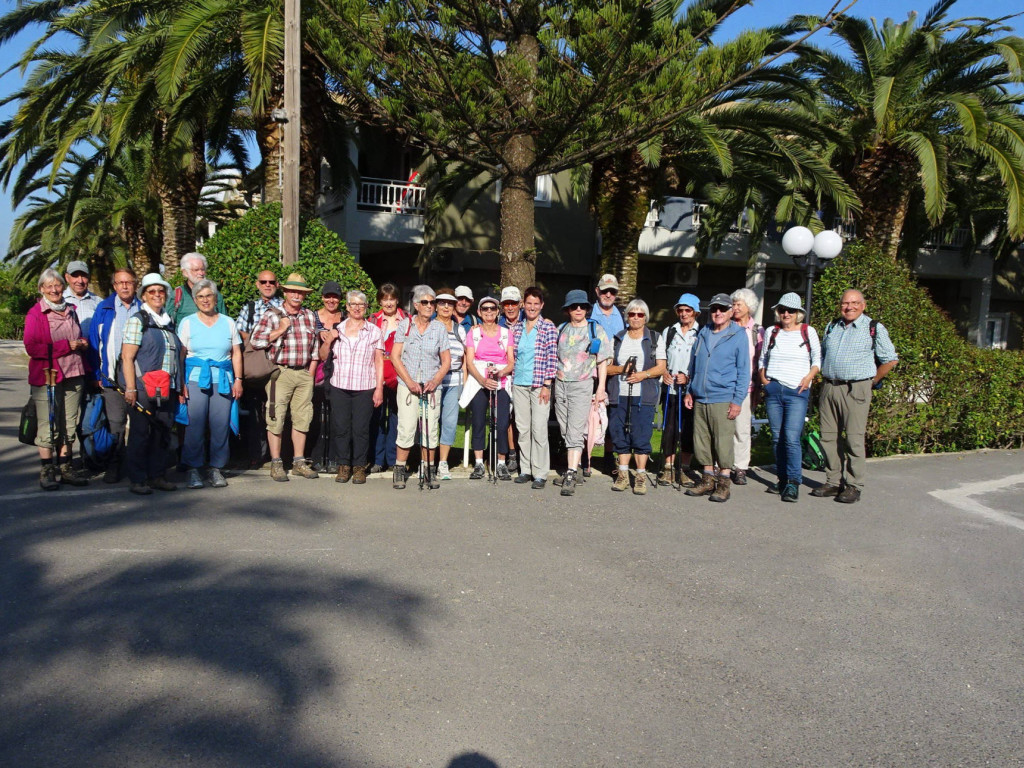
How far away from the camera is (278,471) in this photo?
7785 mm

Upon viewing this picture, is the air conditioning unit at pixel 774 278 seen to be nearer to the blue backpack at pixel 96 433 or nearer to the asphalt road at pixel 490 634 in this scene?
the asphalt road at pixel 490 634

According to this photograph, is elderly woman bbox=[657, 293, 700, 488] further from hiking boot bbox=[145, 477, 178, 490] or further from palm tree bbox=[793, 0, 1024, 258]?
palm tree bbox=[793, 0, 1024, 258]

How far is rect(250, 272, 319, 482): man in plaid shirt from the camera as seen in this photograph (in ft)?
25.1

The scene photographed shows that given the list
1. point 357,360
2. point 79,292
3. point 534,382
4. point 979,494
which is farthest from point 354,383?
point 979,494

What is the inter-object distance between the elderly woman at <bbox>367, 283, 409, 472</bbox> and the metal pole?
4.78 ft

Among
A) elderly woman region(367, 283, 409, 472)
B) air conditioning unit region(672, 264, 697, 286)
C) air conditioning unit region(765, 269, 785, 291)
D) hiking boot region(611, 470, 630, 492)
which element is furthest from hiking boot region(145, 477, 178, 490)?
air conditioning unit region(765, 269, 785, 291)

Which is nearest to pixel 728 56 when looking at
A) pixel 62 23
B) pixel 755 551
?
pixel 755 551

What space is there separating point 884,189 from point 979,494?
9.09 meters

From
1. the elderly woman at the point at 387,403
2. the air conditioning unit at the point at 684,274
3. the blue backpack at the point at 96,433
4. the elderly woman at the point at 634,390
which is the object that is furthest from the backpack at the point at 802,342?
the air conditioning unit at the point at 684,274

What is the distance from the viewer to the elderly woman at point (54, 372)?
7.07 meters

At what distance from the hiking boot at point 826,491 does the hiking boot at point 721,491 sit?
981mm

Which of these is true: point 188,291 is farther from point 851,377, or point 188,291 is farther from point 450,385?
point 851,377

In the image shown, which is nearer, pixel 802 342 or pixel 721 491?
pixel 721 491

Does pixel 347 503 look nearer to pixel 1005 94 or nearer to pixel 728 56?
pixel 728 56
